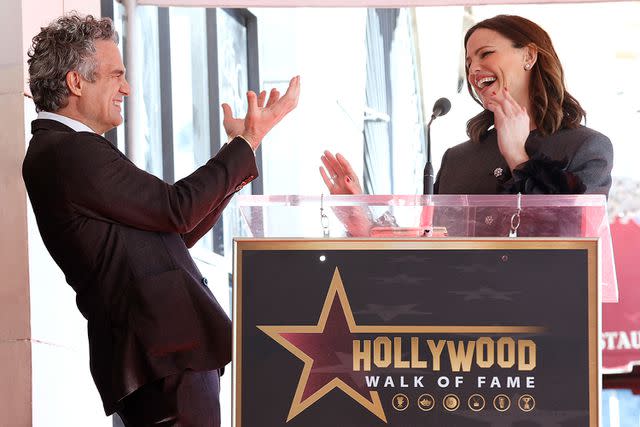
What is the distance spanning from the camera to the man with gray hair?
2193 millimetres

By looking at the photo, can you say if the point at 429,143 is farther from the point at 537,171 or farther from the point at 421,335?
the point at 421,335

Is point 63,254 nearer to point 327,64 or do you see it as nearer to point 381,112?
point 327,64

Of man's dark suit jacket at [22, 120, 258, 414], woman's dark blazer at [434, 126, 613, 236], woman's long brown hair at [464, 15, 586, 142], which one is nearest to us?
woman's dark blazer at [434, 126, 613, 236]

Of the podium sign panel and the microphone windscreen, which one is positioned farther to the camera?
the microphone windscreen

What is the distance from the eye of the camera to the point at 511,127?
2363 mm

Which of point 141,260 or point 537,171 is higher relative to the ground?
point 537,171

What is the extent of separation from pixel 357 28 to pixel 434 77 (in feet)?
6.46

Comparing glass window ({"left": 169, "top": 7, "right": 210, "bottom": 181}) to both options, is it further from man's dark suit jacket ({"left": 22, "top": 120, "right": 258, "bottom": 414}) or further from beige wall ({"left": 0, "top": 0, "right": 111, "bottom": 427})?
man's dark suit jacket ({"left": 22, "top": 120, "right": 258, "bottom": 414})

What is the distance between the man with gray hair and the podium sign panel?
1.28 feet

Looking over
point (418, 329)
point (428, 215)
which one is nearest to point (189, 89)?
point (428, 215)

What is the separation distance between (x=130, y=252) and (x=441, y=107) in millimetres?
707

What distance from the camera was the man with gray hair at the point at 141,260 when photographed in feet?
7.20

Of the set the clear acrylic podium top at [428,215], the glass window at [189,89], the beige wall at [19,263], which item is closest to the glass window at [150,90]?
the glass window at [189,89]

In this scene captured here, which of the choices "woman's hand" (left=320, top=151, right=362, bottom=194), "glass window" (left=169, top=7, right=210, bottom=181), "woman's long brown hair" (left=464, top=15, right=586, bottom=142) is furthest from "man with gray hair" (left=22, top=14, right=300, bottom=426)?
"glass window" (left=169, top=7, right=210, bottom=181)
